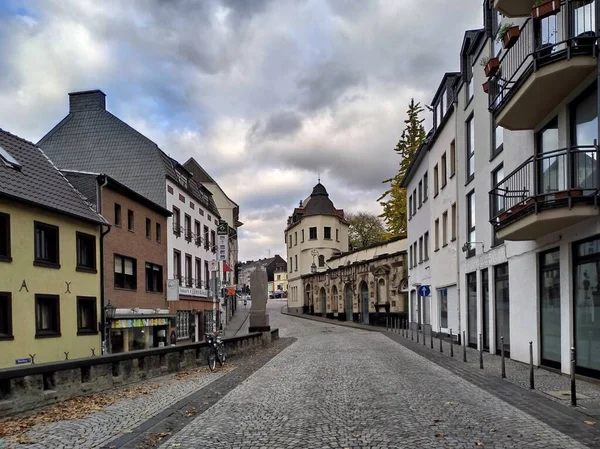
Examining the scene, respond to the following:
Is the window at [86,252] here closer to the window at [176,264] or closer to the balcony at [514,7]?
the window at [176,264]

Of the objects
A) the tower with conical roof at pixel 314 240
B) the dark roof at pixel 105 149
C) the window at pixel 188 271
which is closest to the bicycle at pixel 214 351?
the dark roof at pixel 105 149

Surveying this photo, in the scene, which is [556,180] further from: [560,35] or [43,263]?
[43,263]

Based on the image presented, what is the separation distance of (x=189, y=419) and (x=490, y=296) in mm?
13111

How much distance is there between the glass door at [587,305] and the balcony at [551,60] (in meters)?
3.12

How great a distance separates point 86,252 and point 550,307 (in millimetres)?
16708

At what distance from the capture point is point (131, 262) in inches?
1105

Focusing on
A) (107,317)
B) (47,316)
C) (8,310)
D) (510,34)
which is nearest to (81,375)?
(8,310)

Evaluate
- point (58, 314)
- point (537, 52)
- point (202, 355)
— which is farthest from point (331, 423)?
point (58, 314)

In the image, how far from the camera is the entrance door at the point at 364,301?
51281mm

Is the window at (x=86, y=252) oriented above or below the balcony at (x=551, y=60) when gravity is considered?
below

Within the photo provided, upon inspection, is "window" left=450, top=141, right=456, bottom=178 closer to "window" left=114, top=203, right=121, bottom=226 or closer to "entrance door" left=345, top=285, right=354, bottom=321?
"window" left=114, top=203, right=121, bottom=226

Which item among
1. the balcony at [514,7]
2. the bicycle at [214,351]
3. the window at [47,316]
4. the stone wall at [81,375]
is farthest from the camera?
the window at [47,316]

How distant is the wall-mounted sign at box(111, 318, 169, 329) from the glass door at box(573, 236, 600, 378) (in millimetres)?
18330

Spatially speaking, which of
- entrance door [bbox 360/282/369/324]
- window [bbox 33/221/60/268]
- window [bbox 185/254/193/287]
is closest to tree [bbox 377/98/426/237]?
entrance door [bbox 360/282/369/324]
